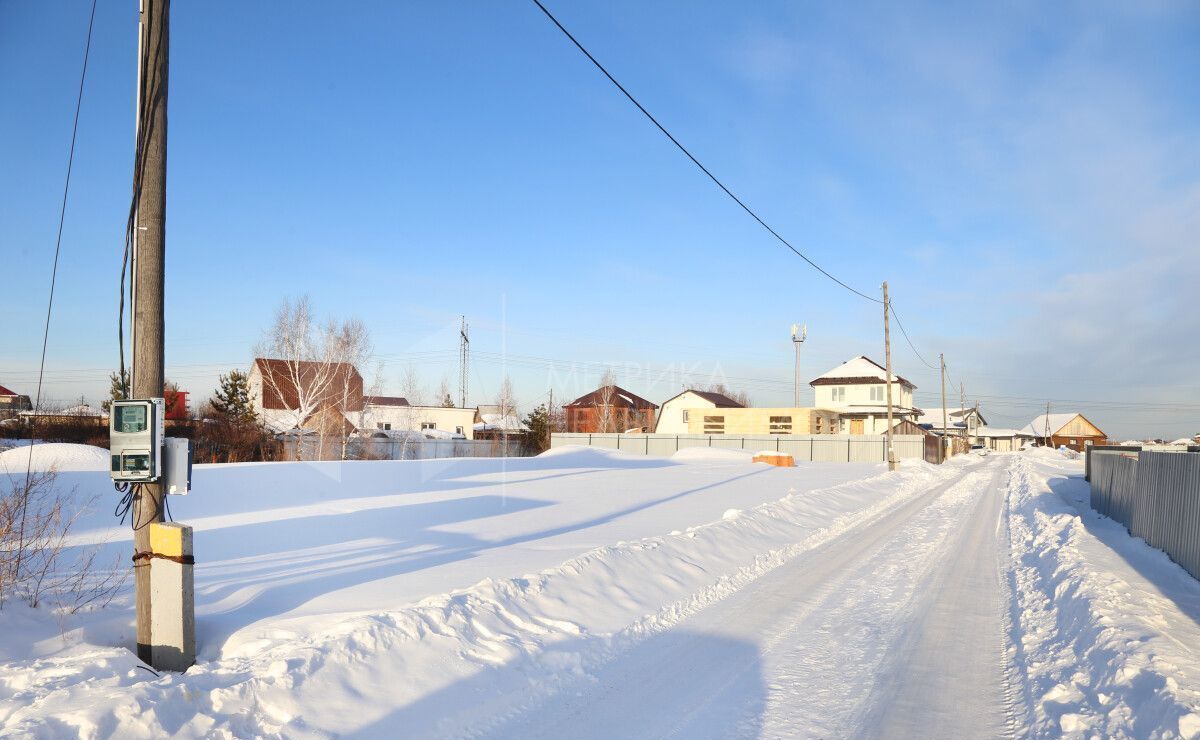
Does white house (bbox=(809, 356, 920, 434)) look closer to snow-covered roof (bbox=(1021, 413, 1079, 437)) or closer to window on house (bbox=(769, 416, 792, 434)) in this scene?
window on house (bbox=(769, 416, 792, 434))

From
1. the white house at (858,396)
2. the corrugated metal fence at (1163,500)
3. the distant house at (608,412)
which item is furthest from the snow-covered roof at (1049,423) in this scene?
the corrugated metal fence at (1163,500)

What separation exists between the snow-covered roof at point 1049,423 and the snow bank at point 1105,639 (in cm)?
13831

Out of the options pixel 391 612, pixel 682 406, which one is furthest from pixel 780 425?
pixel 391 612

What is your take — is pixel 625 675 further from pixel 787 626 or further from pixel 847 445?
pixel 847 445

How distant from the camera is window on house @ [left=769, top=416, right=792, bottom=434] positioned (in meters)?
58.5

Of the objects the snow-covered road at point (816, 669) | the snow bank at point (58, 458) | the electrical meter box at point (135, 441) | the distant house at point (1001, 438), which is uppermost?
the electrical meter box at point (135, 441)

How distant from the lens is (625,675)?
5926mm

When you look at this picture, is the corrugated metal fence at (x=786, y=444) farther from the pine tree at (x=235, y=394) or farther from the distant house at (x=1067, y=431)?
the distant house at (x=1067, y=431)

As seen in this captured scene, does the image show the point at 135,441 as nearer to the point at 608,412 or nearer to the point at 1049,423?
the point at 608,412

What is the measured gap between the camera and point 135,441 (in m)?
5.97

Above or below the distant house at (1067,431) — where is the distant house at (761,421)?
above

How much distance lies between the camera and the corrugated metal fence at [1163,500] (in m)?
10.9

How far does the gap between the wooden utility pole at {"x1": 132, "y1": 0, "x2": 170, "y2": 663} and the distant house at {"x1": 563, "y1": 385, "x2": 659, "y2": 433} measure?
207 ft

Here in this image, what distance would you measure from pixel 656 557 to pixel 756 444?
144 ft
